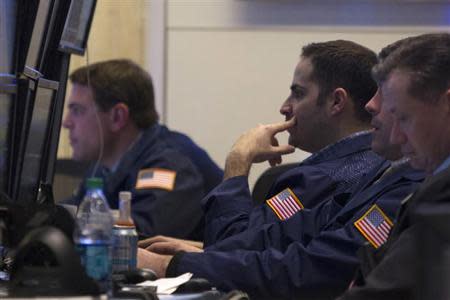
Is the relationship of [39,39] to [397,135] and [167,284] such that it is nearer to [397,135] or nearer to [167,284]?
[167,284]

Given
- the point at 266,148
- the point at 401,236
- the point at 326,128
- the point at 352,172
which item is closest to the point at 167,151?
the point at 266,148

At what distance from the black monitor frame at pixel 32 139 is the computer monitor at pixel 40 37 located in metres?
0.03

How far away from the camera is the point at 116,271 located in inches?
85.2

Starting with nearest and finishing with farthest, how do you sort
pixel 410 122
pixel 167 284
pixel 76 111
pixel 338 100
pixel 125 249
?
pixel 410 122 < pixel 167 284 < pixel 125 249 < pixel 338 100 < pixel 76 111

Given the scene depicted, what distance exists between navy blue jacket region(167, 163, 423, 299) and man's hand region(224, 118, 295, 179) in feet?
1.64

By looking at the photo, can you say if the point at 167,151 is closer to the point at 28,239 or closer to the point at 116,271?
the point at 116,271

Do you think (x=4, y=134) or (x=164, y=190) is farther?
(x=164, y=190)

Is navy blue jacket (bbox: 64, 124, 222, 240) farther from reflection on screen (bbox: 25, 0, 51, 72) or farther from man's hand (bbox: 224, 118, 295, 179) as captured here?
reflection on screen (bbox: 25, 0, 51, 72)

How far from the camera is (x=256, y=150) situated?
116 inches

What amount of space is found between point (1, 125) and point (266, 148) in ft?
3.83

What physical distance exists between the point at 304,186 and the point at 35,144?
76 cm

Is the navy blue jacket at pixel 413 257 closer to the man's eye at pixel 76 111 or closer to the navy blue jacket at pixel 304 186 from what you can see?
the navy blue jacket at pixel 304 186

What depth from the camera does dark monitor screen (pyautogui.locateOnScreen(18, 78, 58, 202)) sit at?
2078 mm

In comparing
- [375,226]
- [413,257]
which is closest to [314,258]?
[375,226]
